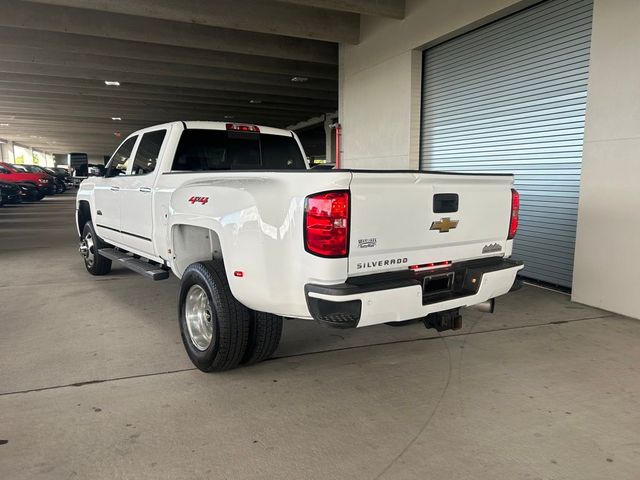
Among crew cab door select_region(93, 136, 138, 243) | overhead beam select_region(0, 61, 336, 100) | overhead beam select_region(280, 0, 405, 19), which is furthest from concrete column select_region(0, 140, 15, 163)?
crew cab door select_region(93, 136, 138, 243)

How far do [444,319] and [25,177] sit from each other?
23141mm

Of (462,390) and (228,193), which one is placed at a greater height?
(228,193)

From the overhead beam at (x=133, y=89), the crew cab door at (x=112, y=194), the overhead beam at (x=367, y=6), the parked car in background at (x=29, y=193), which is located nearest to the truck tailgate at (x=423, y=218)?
the crew cab door at (x=112, y=194)

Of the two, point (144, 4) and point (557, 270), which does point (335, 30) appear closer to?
point (144, 4)

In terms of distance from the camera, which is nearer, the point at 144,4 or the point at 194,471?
the point at 194,471

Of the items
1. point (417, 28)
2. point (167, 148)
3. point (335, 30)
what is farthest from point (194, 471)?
point (335, 30)

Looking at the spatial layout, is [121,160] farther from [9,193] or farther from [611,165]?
[9,193]

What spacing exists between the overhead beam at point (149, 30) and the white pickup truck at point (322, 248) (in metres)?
7.22

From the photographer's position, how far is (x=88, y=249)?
734cm

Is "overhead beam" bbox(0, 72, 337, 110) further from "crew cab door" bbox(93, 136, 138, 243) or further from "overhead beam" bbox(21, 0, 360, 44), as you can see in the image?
"crew cab door" bbox(93, 136, 138, 243)

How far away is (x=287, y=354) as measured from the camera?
414 centimetres

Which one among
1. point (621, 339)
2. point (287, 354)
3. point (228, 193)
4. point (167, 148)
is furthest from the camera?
point (167, 148)

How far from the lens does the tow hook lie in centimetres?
345

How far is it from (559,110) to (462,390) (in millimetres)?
4426
